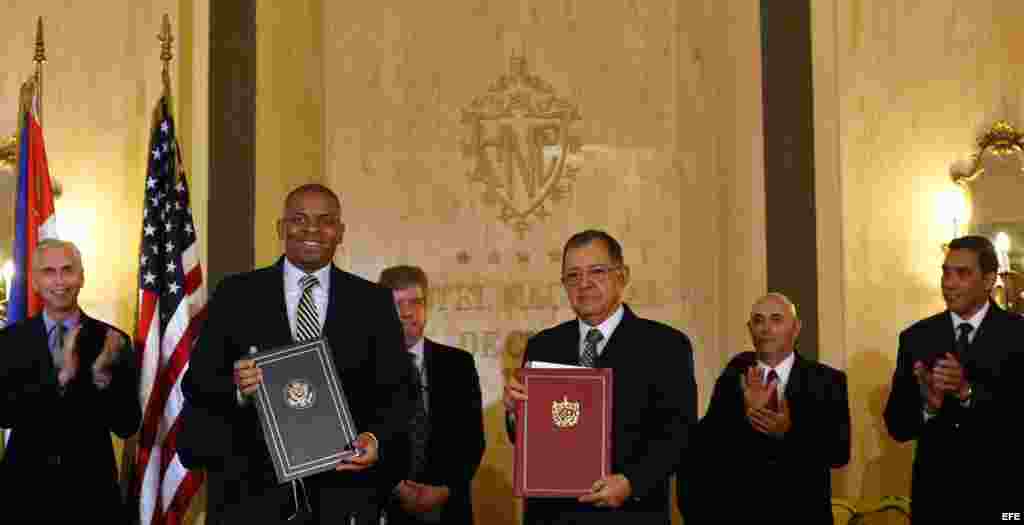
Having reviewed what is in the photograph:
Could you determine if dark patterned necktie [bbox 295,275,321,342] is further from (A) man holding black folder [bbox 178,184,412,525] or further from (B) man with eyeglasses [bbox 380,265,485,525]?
(B) man with eyeglasses [bbox 380,265,485,525]

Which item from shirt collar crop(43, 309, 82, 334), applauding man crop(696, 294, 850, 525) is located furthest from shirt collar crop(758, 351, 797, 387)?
shirt collar crop(43, 309, 82, 334)

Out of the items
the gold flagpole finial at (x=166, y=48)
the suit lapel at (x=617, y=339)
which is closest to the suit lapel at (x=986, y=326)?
the suit lapel at (x=617, y=339)

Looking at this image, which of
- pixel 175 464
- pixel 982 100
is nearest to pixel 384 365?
pixel 175 464

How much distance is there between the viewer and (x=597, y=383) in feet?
12.9

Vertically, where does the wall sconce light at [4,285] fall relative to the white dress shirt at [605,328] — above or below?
above

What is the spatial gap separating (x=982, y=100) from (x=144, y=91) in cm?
449

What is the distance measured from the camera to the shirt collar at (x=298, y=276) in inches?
157

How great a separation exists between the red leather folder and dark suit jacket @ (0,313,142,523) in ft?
6.17

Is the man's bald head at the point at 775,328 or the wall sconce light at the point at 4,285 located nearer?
the man's bald head at the point at 775,328

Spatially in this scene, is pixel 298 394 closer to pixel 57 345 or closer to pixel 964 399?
pixel 57 345

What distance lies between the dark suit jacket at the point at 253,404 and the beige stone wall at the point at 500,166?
335 cm

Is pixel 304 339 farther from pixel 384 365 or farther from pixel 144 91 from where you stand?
pixel 144 91

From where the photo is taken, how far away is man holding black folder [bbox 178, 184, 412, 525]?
3.76 metres

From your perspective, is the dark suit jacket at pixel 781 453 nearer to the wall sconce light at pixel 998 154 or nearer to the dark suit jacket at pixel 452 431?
the dark suit jacket at pixel 452 431
